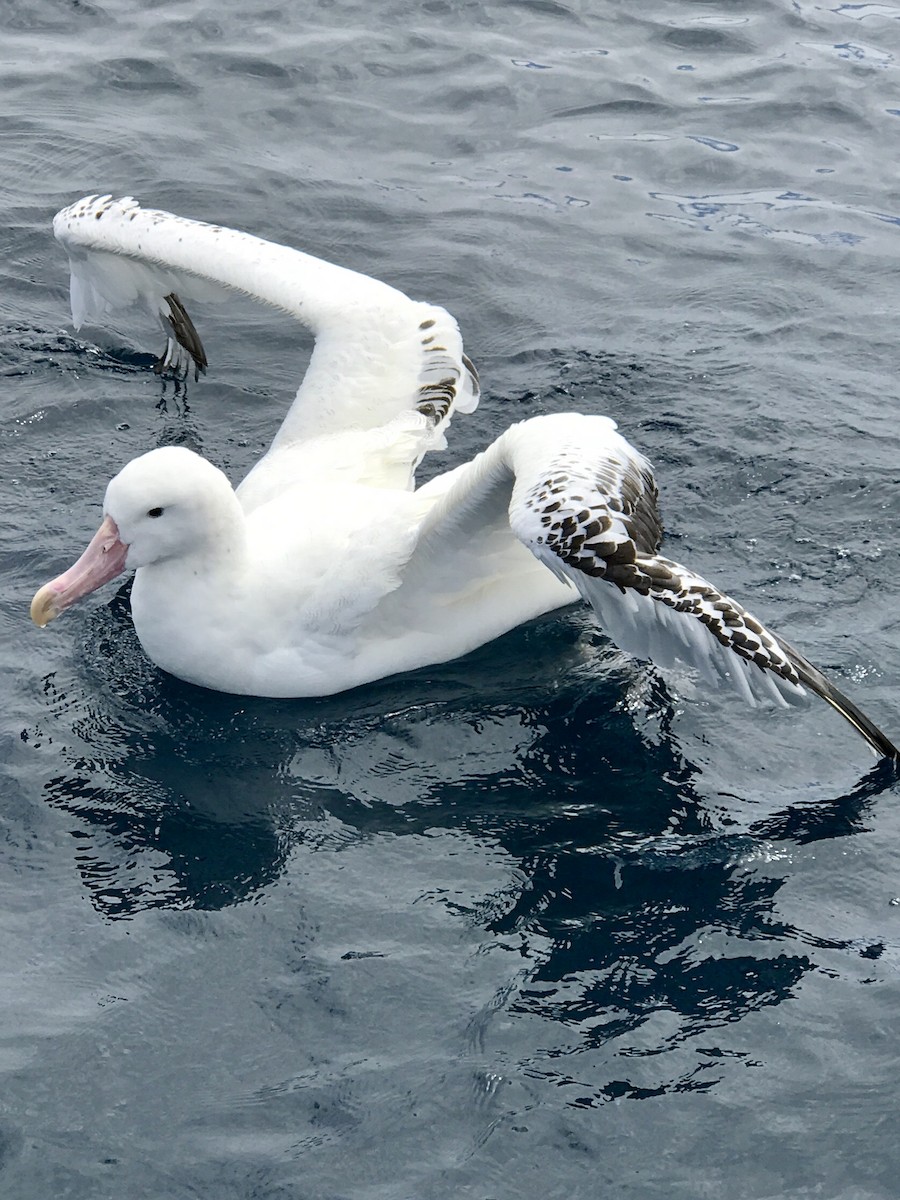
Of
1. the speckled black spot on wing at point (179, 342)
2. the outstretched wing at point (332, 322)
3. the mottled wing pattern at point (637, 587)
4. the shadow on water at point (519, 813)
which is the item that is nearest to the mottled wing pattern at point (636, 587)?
the mottled wing pattern at point (637, 587)

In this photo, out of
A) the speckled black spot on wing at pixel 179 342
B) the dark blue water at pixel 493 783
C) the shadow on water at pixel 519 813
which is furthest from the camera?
the speckled black spot on wing at pixel 179 342

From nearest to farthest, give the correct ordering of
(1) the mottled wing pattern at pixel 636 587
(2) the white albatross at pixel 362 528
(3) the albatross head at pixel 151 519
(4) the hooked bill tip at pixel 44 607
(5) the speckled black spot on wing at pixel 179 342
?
(1) the mottled wing pattern at pixel 636 587
(2) the white albatross at pixel 362 528
(4) the hooked bill tip at pixel 44 607
(3) the albatross head at pixel 151 519
(5) the speckled black spot on wing at pixel 179 342

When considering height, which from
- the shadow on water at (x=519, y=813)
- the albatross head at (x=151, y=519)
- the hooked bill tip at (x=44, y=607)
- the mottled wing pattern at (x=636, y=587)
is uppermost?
the mottled wing pattern at (x=636, y=587)

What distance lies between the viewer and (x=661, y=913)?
6.75 metres

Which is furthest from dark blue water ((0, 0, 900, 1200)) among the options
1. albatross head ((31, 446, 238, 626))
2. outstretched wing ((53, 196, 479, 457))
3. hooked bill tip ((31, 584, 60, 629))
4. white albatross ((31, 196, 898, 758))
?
outstretched wing ((53, 196, 479, 457))

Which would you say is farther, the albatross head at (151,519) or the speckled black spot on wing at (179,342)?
the speckled black spot on wing at (179,342)

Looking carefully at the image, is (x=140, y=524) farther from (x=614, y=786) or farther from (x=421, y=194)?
(x=421, y=194)

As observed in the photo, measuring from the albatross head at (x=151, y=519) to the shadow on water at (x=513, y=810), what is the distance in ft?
1.97

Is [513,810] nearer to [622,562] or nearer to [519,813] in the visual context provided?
[519,813]

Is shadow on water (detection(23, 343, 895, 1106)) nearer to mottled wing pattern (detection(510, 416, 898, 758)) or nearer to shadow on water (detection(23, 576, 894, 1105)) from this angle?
shadow on water (detection(23, 576, 894, 1105))

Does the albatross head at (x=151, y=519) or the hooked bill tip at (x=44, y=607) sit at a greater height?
the albatross head at (x=151, y=519)

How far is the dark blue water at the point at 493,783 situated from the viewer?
5781mm

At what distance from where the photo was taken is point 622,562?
22.0 ft

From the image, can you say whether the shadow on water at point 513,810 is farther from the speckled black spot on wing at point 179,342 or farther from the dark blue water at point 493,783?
the speckled black spot on wing at point 179,342
